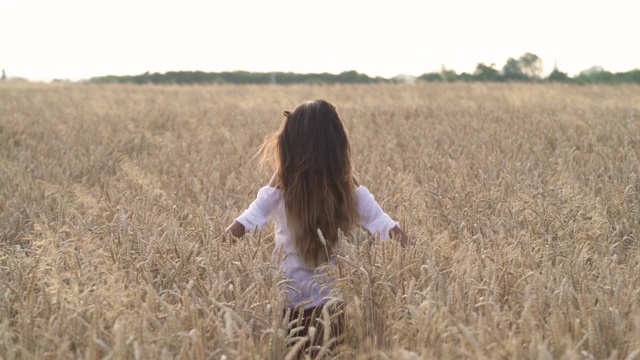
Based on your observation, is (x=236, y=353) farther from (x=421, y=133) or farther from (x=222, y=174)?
(x=421, y=133)

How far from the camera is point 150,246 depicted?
309cm

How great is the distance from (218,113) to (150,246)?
1164 centimetres

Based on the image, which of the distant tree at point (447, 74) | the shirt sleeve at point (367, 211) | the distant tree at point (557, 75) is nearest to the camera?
the shirt sleeve at point (367, 211)

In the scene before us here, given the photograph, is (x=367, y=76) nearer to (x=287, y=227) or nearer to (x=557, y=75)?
(x=557, y=75)

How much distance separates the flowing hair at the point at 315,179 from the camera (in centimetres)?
341

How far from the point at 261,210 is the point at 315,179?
0.30m

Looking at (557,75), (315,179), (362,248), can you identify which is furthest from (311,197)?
(557,75)

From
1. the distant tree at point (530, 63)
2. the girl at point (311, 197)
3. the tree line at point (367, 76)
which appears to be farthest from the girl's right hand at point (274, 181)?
the distant tree at point (530, 63)

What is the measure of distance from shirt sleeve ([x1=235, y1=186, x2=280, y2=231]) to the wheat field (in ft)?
0.46

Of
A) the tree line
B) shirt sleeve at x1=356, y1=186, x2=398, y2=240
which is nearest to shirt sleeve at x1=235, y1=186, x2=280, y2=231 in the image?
shirt sleeve at x1=356, y1=186, x2=398, y2=240

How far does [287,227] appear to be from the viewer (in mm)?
3525

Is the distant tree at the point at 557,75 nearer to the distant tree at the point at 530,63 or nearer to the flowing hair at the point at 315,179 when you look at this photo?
the distant tree at the point at 530,63

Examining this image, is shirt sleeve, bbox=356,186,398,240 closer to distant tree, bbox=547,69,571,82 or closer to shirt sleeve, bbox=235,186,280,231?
shirt sleeve, bbox=235,186,280,231

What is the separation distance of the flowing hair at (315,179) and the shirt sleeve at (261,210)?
0.27 feet
